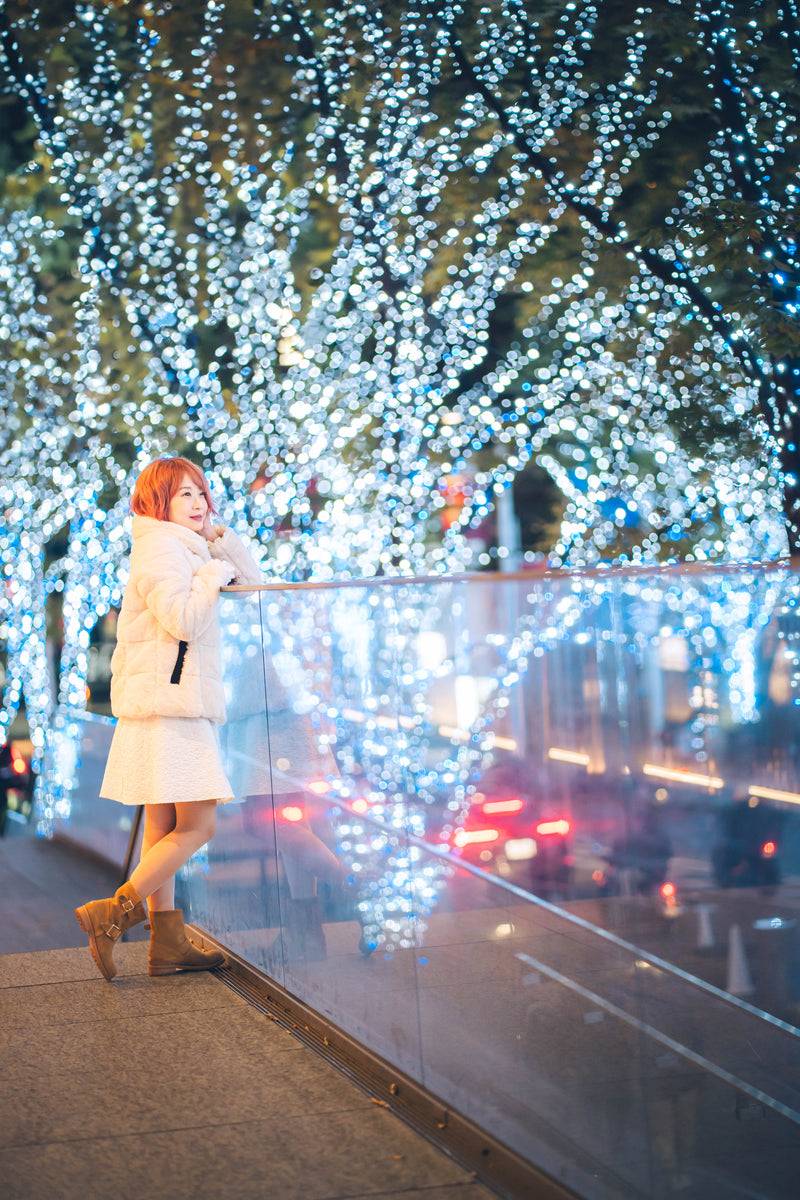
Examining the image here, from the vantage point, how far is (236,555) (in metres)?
4.28

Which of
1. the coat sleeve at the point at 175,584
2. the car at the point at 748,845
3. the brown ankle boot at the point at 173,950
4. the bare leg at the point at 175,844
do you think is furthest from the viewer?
the brown ankle boot at the point at 173,950

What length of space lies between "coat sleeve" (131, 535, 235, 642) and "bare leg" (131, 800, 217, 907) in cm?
57

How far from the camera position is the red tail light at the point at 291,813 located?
3.75 meters

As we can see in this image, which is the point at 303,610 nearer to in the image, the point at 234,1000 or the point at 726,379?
the point at 234,1000

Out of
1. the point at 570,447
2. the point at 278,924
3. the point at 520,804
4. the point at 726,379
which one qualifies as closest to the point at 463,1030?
the point at 520,804

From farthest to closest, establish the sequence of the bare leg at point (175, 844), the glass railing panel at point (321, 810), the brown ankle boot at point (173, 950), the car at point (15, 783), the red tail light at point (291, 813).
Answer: the car at point (15, 783), the brown ankle boot at point (173, 950), the bare leg at point (175, 844), the red tail light at point (291, 813), the glass railing panel at point (321, 810)

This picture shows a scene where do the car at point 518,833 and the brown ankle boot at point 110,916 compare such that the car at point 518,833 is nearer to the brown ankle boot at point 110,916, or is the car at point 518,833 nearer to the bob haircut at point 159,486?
the brown ankle boot at point 110,916

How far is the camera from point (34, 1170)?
2.72 metres

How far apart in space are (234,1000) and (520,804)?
1905 mm

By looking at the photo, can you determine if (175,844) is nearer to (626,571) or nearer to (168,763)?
(168,763)

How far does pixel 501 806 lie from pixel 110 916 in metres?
1.98

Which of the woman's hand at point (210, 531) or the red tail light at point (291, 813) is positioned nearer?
the red tail light at point (291, 813)

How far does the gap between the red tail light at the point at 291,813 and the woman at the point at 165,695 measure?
0.24 metres

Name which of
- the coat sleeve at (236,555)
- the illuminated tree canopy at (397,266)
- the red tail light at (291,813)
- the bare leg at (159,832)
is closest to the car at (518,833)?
the red tail light at (291,813)
